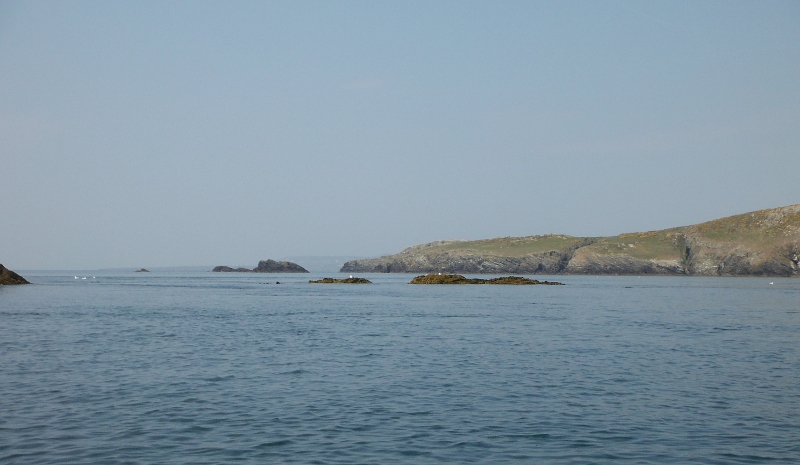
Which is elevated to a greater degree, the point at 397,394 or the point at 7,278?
the point at 7,278

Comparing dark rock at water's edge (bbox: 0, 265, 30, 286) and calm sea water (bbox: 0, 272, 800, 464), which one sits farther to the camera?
dark rock at water's edge (bbox: 0, 265, 30, 286)

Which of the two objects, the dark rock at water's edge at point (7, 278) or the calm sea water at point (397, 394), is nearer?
the calm sea water at point (397, 394)

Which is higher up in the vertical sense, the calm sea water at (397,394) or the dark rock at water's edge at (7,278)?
the dark rock at water's edge at (7,278)

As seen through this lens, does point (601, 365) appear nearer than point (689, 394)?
No

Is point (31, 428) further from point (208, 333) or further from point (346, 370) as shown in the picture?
point (208, 333)

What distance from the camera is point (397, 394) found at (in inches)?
845

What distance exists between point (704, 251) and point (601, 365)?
609ft

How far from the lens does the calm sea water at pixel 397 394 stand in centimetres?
1538

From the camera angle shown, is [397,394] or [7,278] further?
[7,278]

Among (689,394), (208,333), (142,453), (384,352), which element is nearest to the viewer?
(142,453)

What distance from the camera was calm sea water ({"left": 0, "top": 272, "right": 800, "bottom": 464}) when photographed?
605 inches

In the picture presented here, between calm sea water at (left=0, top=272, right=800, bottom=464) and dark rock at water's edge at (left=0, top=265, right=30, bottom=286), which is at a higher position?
dark rock at water's edge at (left=0, top=265, right=30, bottom=286)

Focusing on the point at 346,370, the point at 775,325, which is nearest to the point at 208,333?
the point at 346,370

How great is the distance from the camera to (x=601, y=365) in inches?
1091
